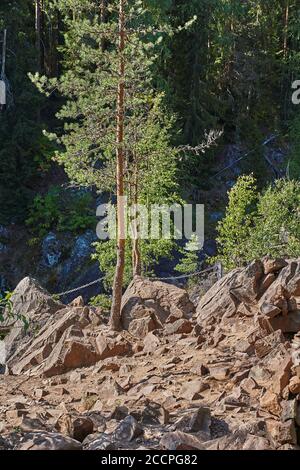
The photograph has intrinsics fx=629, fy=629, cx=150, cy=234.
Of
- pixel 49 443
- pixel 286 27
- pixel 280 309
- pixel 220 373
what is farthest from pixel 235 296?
pixel 286 27

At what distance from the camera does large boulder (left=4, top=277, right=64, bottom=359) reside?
1470 centimetres

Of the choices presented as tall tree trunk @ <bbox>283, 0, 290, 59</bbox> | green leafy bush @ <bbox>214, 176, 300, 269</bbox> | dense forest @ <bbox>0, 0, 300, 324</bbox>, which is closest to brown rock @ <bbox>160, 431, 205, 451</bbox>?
dense forest @ <bbox>0, 0, 300, 324</bbox>

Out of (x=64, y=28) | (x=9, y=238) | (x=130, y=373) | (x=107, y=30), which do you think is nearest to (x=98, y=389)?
(x=130, y=373)

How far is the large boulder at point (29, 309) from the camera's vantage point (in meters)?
14.7

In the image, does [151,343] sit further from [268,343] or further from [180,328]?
[268,343]

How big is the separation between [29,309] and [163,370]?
214 inches

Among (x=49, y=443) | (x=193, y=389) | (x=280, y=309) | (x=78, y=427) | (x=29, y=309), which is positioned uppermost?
(x=280, y=309)

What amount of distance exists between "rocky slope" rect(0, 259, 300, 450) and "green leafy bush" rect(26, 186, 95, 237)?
12048mm

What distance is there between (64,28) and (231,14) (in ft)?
30.7

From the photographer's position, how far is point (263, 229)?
64.0ft

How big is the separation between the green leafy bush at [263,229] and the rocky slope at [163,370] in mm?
5573

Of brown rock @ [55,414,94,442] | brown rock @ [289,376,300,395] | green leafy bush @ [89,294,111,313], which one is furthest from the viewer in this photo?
green leafy bush @ [89,294,111,313]

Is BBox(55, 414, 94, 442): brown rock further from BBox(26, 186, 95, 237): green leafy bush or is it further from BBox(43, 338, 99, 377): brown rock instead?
BBox(26, 186, 95, 237): green leafy bush
